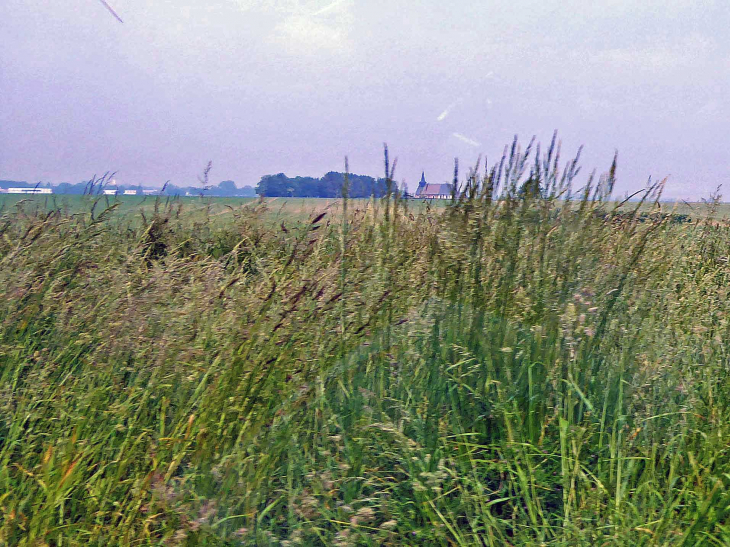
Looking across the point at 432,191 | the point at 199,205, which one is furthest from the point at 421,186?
the point at 199,205

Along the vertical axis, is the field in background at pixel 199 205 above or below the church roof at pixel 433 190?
below

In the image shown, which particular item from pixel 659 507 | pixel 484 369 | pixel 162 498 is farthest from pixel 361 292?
pixel 659 507

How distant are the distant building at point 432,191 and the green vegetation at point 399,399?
9 centimetres

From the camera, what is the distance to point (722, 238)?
6223 mm

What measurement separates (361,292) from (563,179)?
1042mm

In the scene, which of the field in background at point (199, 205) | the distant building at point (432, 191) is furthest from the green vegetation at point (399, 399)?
the field in background at point (199, 205)

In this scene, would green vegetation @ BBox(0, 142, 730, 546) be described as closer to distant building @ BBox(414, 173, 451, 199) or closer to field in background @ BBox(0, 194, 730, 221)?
distant building @ BBox(414, 173, 451, 199)

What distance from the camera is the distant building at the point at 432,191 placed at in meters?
2.62

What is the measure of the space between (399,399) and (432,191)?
→ 1.02 metres

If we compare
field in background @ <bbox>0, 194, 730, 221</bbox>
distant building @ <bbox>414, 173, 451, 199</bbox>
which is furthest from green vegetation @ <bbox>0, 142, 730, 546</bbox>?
field in background @ <bbox>0, 194, 730, 221</bbox>

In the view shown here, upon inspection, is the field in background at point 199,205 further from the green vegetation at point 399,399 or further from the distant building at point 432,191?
the green vegetation at point 399,399

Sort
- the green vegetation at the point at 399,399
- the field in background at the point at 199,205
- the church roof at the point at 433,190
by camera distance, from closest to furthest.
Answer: the green vegetation at the point at 399,399 < the church roof at the point at 433,190 < the field in background at the point at 199,205

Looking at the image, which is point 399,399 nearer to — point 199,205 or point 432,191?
point 432,191

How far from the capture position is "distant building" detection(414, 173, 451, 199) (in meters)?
2.62
